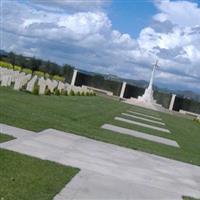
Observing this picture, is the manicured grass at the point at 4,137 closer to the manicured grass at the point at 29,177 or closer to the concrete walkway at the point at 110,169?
the concrete walkway at the point at 110,169

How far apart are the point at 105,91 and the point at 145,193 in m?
59.6

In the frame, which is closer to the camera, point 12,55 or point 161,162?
point 161,162

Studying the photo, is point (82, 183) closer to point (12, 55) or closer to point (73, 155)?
point (73, 155)

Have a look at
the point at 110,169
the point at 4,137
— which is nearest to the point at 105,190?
the point at 110,169

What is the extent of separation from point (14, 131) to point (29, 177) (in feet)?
11.3

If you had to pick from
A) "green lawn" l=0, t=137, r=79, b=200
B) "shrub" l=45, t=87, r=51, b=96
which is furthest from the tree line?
"green lawn" l=0, t=137, r=79, b=200

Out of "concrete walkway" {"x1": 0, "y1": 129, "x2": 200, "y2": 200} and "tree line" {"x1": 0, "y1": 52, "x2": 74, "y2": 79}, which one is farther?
"tree line" {"x1": 0, "y1": 52, "x2": 74, "y2": 79}

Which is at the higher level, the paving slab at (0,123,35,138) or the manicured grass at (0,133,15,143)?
the manicured grass at (0,133,15,143)

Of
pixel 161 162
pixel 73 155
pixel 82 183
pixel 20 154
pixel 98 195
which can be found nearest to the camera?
pixel 98 195

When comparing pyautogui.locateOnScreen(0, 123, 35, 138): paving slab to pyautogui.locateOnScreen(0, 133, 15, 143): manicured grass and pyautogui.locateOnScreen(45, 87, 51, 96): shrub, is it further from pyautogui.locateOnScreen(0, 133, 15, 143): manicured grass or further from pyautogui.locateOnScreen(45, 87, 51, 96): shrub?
pyautogui.locateOnScreen(45, 87, 51, 96): shrub

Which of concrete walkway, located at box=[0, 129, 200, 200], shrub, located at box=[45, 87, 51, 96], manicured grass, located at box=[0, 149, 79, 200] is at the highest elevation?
manicured grass, located at box=[0, 149, 79, 200]

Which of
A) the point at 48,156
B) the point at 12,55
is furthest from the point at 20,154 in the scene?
the point at 12,55

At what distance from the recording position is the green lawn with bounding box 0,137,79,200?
548cm

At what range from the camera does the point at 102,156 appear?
29.6ft
